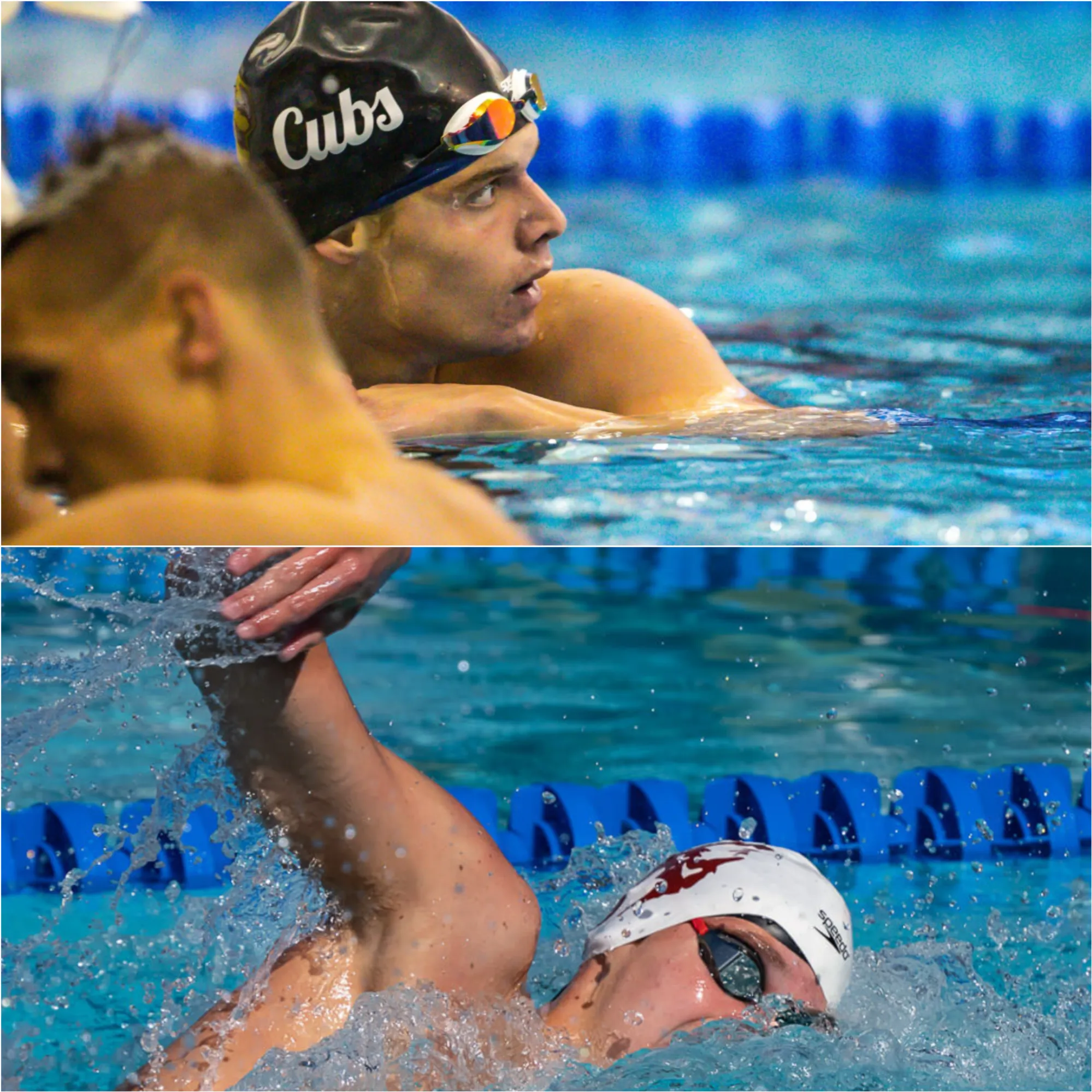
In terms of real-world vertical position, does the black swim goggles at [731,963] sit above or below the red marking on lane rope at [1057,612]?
above

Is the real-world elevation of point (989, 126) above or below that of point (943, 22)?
below

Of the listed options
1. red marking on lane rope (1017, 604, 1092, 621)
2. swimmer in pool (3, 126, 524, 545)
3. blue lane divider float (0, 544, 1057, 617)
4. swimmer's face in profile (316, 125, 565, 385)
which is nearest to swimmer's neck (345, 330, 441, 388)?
swimmer's face in profile (316, 125, 565, 385)

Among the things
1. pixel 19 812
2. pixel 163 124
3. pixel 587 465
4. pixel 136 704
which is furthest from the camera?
pixel 136 704

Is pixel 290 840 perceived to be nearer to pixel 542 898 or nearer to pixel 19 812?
pixel 542 898

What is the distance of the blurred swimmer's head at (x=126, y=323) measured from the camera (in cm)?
85

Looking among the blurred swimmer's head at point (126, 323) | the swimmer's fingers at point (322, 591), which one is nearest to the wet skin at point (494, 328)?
the swimmer's fingers at point (322, 591)

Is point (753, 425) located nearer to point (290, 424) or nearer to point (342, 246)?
point (342, 246)

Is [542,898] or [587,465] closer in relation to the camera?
[587,465]

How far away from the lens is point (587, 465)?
4.18 feet

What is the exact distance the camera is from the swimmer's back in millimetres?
901

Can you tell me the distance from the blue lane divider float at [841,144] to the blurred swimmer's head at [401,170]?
405mm

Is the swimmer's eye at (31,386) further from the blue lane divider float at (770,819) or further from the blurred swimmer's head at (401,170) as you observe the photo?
the blue lane divider float at (770,819)

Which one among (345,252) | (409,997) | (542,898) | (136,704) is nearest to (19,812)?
(136,704)

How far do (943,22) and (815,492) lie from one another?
4.18 feet
